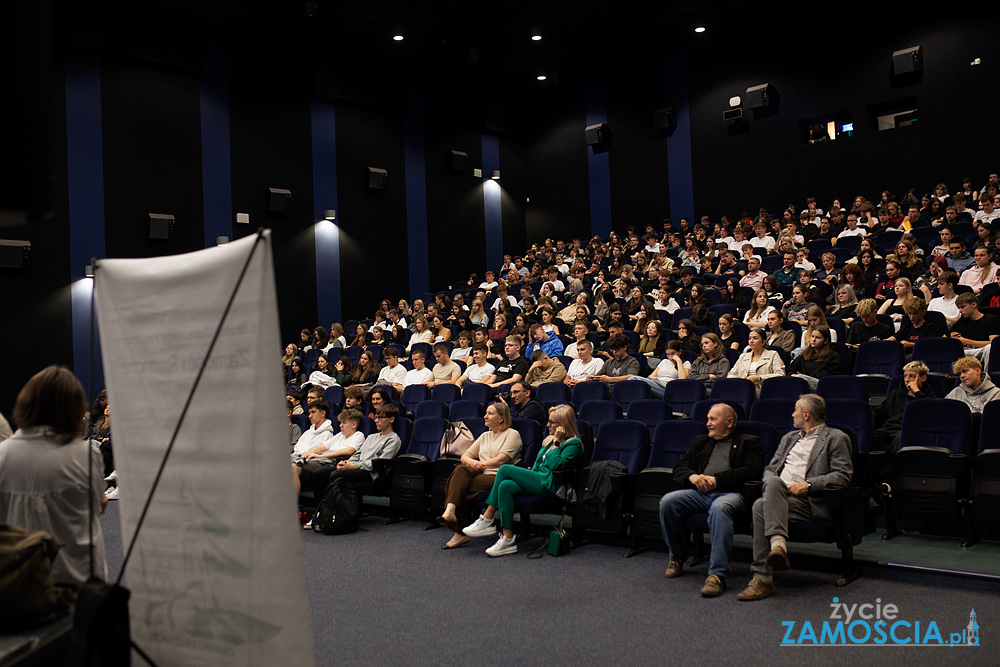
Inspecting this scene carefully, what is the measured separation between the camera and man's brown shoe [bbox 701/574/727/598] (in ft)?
12.3

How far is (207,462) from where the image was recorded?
1.69 meters

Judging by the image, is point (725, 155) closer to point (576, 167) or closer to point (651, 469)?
point (576, 167)

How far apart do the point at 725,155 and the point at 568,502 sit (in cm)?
1125

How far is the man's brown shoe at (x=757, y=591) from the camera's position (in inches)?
144

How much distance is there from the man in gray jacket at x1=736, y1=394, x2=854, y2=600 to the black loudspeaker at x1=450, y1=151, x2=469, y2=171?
1260 cm

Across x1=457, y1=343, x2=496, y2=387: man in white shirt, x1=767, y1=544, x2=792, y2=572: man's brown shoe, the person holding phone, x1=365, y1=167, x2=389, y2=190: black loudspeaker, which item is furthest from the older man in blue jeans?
x1=365, y1=167, x2=389, y2=190: black loudspeaker

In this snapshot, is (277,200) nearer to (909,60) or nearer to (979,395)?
(909,60)

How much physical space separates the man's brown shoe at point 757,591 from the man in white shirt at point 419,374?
4949 millimetres

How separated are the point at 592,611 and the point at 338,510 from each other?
2650mm

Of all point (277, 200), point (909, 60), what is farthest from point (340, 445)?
point (909, 60)

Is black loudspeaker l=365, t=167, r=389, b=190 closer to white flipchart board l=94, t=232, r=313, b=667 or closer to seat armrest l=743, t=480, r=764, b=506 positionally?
seat armrest l=743, t=480, r=764, b=506

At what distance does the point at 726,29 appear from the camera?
45.8ft

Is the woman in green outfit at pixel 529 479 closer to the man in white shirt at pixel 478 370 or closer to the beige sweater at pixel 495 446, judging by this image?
the beige sweater at pixel 495 446

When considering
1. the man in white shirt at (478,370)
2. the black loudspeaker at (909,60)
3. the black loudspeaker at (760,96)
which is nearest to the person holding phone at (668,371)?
the man in white shirt at (478,370)
